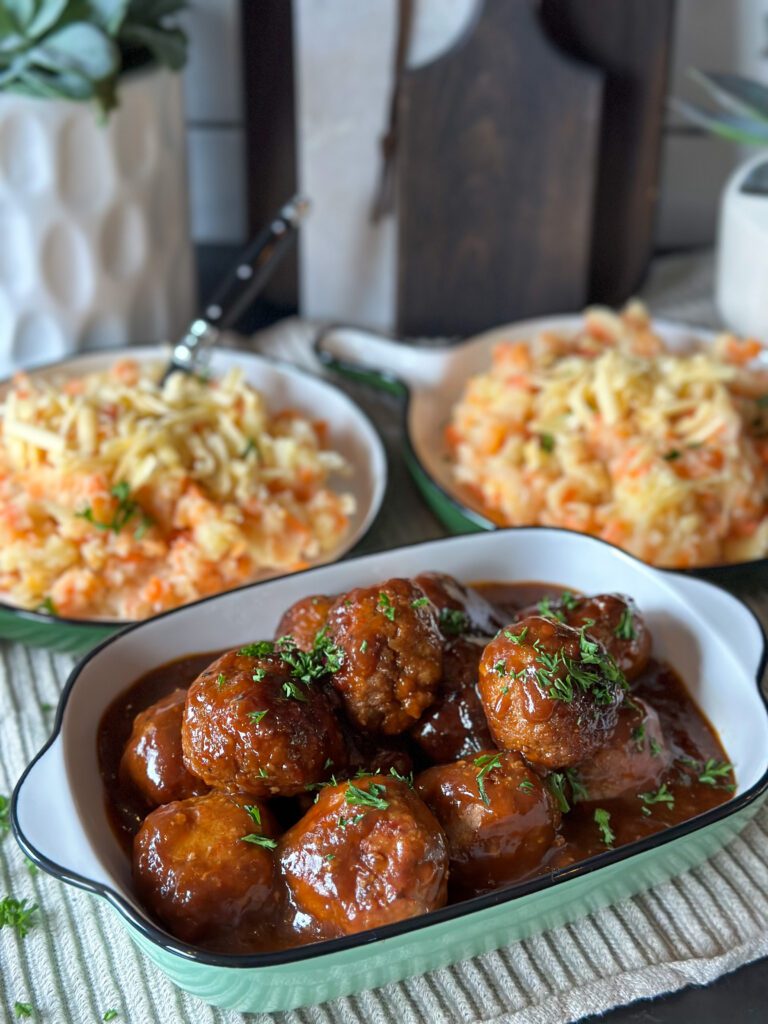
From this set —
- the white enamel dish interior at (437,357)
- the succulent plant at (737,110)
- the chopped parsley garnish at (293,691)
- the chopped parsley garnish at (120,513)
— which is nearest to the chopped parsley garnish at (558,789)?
the chopped parsley garnish at (293,691)

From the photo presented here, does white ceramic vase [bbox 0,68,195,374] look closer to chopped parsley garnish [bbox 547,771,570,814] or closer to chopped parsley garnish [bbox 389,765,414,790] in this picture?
chopped parsley garnish [bbox 389,765,414,790]

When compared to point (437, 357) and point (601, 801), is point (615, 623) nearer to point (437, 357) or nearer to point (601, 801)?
point (601, 801)

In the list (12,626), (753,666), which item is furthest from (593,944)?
(12,626)

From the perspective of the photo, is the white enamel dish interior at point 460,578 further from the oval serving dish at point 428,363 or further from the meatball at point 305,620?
the oval serving dish at point 428,363

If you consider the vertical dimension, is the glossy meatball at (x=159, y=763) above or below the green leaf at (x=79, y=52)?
below

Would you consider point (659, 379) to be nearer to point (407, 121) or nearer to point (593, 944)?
point (407, 121)

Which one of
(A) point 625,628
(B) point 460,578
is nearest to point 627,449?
(B) point 460,578

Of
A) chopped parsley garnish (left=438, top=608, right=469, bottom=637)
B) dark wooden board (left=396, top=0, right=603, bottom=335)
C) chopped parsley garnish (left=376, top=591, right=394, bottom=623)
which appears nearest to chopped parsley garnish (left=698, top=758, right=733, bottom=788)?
chopped parsley garnish (left=438, top=608, right=469, bottom=637)
